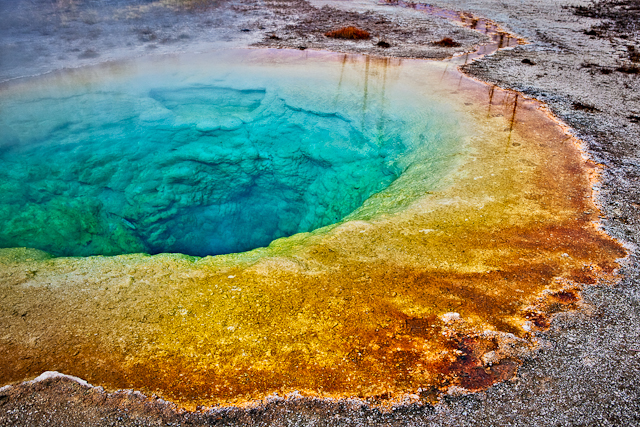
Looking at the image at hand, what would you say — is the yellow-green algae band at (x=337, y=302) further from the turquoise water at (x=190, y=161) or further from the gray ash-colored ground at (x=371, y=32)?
the gray ash-colored ground at (x=371, y=32)

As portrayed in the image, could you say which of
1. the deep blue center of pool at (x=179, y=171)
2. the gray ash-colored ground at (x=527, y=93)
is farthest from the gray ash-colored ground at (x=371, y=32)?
the deep blue center of pool at (x=179, y=171)

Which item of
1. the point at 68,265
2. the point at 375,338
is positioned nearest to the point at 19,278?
the point at 68,265

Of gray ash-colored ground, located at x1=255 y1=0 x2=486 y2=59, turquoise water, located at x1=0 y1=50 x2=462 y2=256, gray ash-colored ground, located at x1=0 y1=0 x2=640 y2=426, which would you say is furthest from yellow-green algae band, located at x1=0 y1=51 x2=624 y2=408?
gray ash-colored ground, located at x1=255 y1=0 x2=486 y2=59

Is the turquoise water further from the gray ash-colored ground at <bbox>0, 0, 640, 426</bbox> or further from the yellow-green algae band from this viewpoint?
the gray ash-colored ground at <bbox>0, 0, 640, 426</bbox>

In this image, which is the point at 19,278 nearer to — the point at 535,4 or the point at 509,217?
the point at 509,217

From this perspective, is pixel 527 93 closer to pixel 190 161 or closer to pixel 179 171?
pixel 190 161

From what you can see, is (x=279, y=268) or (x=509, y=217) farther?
(x=509, y=217)

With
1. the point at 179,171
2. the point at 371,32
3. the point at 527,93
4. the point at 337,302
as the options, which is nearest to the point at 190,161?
the point at 179,171
